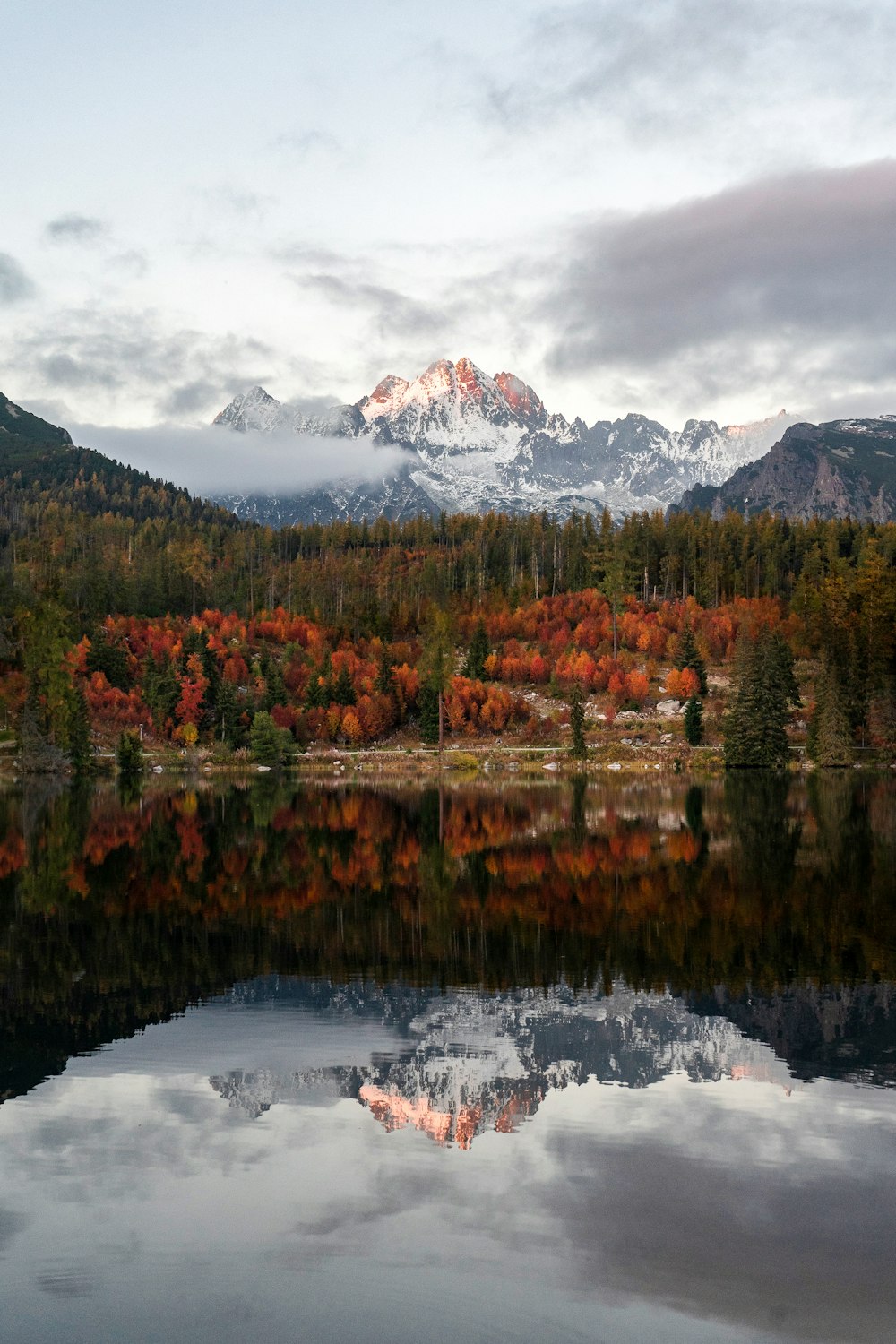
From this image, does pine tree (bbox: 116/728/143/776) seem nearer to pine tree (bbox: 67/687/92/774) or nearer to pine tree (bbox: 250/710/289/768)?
pine tree (bbox: 67/687/92/774)

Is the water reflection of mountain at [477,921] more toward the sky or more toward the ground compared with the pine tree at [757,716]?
more toward the ground

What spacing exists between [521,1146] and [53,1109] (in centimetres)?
660

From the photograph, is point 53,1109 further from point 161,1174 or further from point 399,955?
point 399,955

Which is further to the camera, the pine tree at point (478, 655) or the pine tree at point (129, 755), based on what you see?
the pine tree at point (478, 655)

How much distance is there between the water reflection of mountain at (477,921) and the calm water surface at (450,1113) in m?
0.15

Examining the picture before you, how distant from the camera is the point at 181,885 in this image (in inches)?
1353

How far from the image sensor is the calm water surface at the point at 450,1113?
9664mm

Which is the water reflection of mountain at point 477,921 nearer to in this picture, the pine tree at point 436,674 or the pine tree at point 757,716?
the pine tree at point 757,716

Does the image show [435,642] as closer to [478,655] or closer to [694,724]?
A: [478,655]

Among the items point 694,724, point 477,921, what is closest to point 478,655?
point 694,724

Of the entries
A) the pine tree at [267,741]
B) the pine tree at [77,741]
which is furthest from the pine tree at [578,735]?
the pine tree at [77,741]

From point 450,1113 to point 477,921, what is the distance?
45.3 feet

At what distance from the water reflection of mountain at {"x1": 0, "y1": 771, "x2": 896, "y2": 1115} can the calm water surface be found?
0.48 feet

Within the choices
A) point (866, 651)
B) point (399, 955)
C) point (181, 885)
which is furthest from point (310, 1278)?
point (866, 651)
